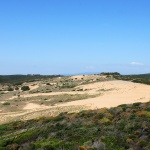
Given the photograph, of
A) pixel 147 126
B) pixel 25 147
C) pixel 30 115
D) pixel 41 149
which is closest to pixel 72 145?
pixel 41 149

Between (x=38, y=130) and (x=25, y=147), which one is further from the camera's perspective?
(x=38, y=130)

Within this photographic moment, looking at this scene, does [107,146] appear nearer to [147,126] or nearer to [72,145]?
[72,145]

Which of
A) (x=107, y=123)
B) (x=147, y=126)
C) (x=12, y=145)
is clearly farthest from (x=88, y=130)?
(x=12, y=145)

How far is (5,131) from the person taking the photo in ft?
64.3

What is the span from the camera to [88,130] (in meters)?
13.7

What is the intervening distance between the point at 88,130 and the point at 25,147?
315cm

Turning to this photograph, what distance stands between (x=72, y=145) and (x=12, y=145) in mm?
3108

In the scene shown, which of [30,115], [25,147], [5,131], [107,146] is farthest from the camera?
[30,115]

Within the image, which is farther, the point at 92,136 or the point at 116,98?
the point at 116,98

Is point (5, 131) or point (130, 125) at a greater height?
point (130, 125)

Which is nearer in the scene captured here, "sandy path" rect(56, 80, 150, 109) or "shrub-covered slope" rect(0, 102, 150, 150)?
"shrub-covered slope" rect(0, 102, 150, 150)

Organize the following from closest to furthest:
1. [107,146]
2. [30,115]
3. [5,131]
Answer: [107,146] < [5,131] < [30,115]

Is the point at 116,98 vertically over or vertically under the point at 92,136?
under

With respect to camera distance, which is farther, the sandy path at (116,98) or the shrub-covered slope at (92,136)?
the sandy path at (116,98)
